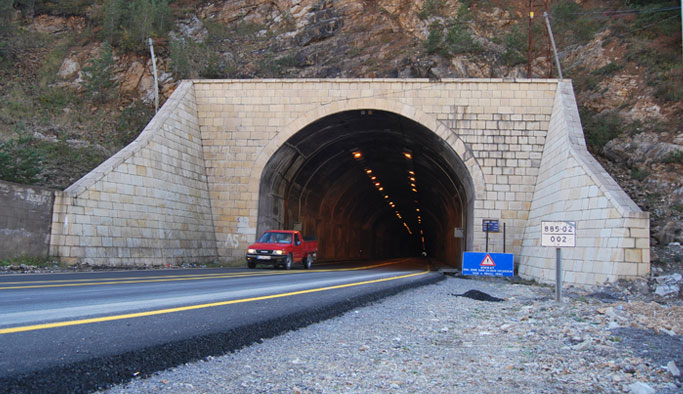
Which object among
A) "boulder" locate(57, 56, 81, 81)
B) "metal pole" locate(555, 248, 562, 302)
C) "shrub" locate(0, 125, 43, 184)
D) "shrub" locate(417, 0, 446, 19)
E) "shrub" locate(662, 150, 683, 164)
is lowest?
"metal pole" locate(555, 248, 562, 302)

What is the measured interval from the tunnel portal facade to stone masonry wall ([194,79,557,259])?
47 mm

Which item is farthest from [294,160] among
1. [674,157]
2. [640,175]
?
[674,157]

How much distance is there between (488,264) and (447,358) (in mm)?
15417

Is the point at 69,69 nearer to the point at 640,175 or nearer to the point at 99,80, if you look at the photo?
the point at 99,80

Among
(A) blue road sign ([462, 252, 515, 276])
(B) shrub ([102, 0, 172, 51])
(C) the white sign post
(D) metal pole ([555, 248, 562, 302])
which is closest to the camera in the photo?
(C) the white sign post

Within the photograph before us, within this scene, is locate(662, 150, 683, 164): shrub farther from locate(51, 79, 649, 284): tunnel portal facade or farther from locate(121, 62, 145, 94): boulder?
locate(121, 62, 145, 94): boulder

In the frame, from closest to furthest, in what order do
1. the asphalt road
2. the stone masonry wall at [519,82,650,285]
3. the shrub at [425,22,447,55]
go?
the asphalt road < the stone masonry wall at [519,82,650,285] < the shrub at [425,22,447,55]

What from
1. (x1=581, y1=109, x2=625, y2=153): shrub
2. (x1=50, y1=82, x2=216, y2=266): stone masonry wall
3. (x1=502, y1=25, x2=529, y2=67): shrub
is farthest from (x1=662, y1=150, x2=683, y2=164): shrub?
(x1=50, y1=82, x2=216, y2=266): stone masonry wall

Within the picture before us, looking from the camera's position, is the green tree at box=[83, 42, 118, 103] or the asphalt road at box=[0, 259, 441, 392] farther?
the green tree at box=[83, 42, 118, 103]

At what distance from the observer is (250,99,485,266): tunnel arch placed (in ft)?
80.3

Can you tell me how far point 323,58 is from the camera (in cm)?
4328

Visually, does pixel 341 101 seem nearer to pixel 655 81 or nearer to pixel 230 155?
pixel 230 155

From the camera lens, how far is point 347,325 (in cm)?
707

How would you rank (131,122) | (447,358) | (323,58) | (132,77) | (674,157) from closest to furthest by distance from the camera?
(447,358) < (674,157) < (131,122) < (132,77) < (323,58)
